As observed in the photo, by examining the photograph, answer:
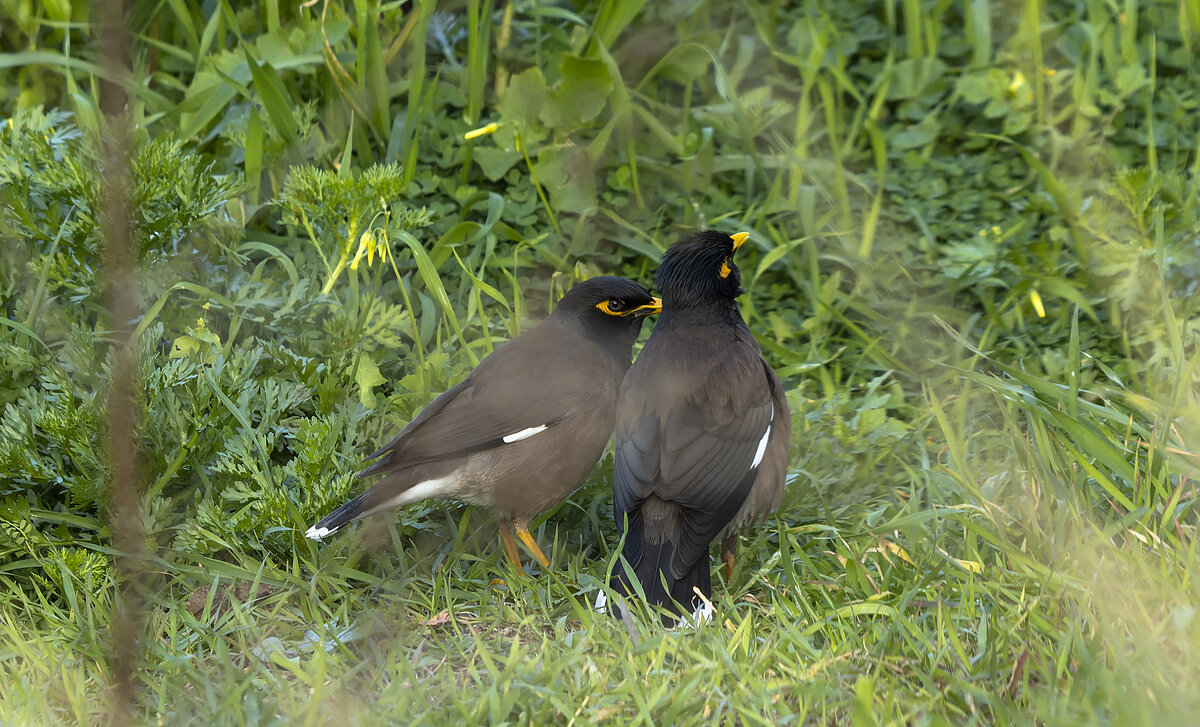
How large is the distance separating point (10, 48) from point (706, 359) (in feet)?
12.6

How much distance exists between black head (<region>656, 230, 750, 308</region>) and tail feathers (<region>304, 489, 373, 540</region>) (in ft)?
4.27

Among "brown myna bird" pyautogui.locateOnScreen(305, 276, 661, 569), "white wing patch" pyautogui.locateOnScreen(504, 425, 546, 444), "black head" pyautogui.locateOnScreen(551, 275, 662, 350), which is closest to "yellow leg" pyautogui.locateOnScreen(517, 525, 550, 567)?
"brown myna bird" pyautogui.locateOnScreen(305, 276, 661, 569)

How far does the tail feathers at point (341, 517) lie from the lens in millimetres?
3705

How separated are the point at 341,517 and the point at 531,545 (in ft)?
2.22

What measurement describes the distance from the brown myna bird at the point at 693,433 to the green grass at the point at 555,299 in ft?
0.62

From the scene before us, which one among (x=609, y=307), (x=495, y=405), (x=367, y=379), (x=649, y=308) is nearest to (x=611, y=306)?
(x=609, y=307)

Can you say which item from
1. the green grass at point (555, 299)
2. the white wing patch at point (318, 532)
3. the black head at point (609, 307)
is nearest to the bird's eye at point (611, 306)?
the black head at point (609, 307)

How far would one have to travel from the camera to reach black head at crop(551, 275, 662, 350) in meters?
4.36

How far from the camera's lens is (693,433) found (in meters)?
3.70

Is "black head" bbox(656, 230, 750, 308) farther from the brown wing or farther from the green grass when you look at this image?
the green grass

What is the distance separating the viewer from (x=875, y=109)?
592 centimetres

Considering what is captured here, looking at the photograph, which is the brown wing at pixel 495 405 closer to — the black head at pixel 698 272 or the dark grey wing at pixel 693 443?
the dark grey wing at pixel 693 443

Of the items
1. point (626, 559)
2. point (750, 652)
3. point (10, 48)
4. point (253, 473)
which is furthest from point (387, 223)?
point (10, 48)

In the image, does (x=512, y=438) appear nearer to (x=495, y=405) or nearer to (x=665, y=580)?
(x=495, y=405)
